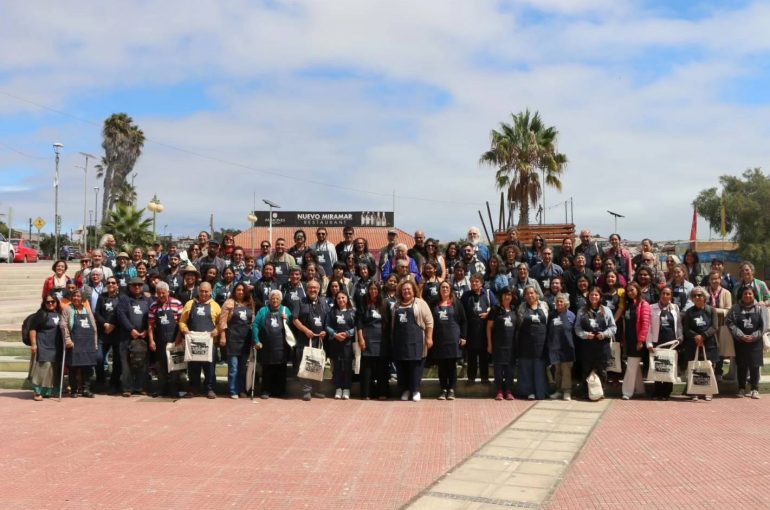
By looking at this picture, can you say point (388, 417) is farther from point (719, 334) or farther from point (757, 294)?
point (757, 294)

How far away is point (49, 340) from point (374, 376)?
481 cm

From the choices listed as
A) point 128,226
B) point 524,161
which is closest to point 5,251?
point 128,226

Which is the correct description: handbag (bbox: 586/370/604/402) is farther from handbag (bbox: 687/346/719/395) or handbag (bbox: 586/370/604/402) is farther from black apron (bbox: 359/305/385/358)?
black apron (bbox: 359/305/385/358)

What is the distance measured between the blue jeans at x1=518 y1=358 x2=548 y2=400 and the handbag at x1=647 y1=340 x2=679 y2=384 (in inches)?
59.4

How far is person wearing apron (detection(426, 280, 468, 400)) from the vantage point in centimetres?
998

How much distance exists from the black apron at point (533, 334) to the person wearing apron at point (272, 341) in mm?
3526

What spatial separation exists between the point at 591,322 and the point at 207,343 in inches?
222

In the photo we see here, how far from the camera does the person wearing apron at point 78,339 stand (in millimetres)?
9930

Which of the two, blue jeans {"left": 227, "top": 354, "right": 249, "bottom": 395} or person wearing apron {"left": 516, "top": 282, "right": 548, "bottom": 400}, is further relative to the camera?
blue jeans {"left": 227, "top": 354, "right": 249, "bottom": 395}

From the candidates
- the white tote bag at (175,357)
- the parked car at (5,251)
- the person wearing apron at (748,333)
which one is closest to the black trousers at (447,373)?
the white tote bag at (175,357)

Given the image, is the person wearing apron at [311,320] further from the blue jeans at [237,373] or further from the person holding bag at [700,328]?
the person holding bag at [700,328]

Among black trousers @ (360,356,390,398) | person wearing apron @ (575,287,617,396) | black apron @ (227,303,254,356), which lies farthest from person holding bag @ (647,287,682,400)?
black apron @ (227,303,254,356)

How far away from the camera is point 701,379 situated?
963 cm

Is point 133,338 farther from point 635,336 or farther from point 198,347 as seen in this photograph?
point 635,336
